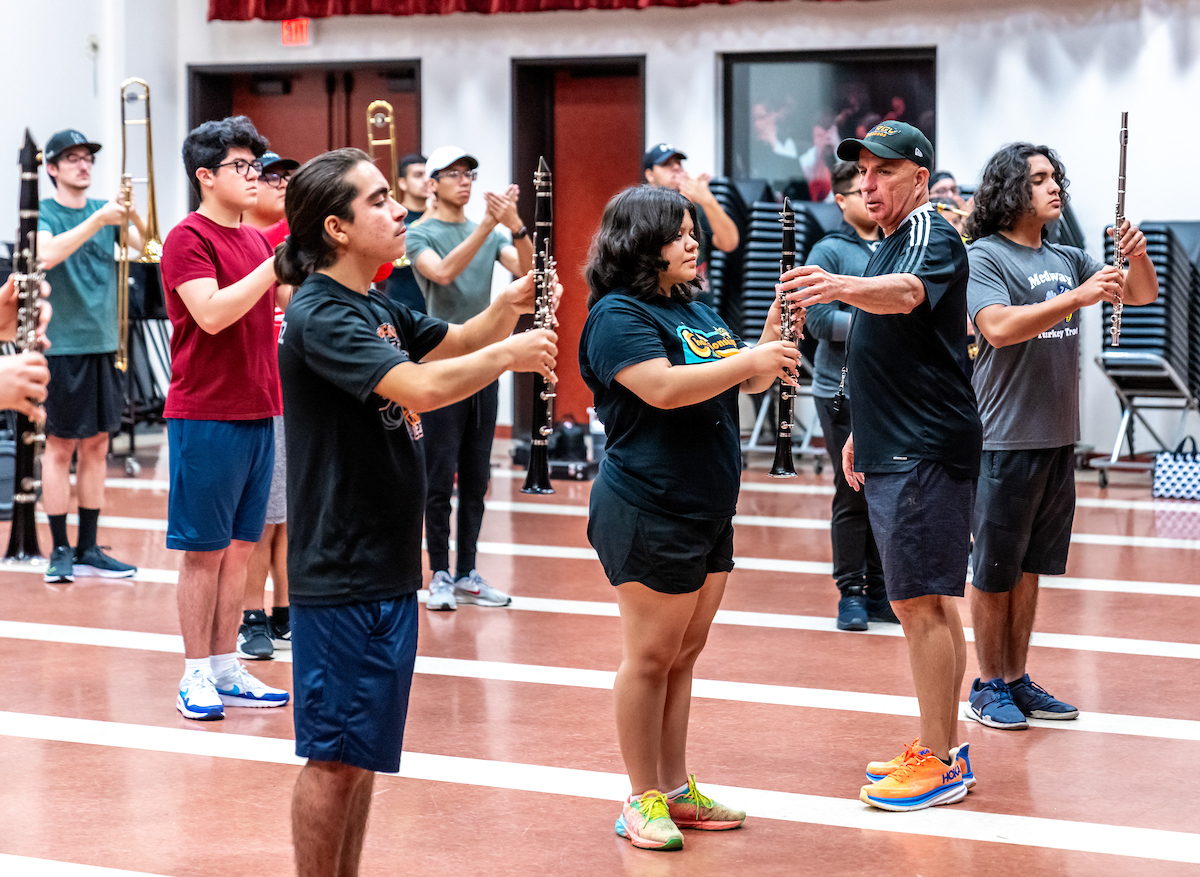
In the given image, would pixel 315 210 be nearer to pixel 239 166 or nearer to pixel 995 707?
pixel 239 166

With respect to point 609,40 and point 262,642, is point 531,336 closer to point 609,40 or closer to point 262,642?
point 262,642

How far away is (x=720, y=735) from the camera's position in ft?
13.9

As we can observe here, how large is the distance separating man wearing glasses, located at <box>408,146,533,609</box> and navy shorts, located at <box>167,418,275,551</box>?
4.66 feet

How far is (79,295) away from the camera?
6656 mm

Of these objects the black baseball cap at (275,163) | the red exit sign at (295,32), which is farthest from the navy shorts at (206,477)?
the red exit sign at (295,32)

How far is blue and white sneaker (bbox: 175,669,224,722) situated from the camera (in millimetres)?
4387

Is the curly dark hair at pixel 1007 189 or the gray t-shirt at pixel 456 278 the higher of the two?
the curly dark hair at pixel 1007 189

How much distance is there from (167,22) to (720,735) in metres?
9.35

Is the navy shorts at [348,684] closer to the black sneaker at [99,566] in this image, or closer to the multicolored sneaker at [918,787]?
the multicolored sneaker at [918,787]

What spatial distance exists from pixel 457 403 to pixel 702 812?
2.76 metres

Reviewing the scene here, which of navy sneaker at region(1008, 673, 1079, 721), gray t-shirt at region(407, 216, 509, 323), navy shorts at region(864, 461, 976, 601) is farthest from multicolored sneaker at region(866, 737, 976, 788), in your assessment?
→ gray t-shirt at region(407, 216, 509, 323)

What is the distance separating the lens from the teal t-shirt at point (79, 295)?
660 centimetres

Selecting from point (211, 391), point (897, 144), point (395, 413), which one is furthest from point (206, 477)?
point (897, 144)

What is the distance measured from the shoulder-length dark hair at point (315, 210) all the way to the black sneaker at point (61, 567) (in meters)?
4.09
